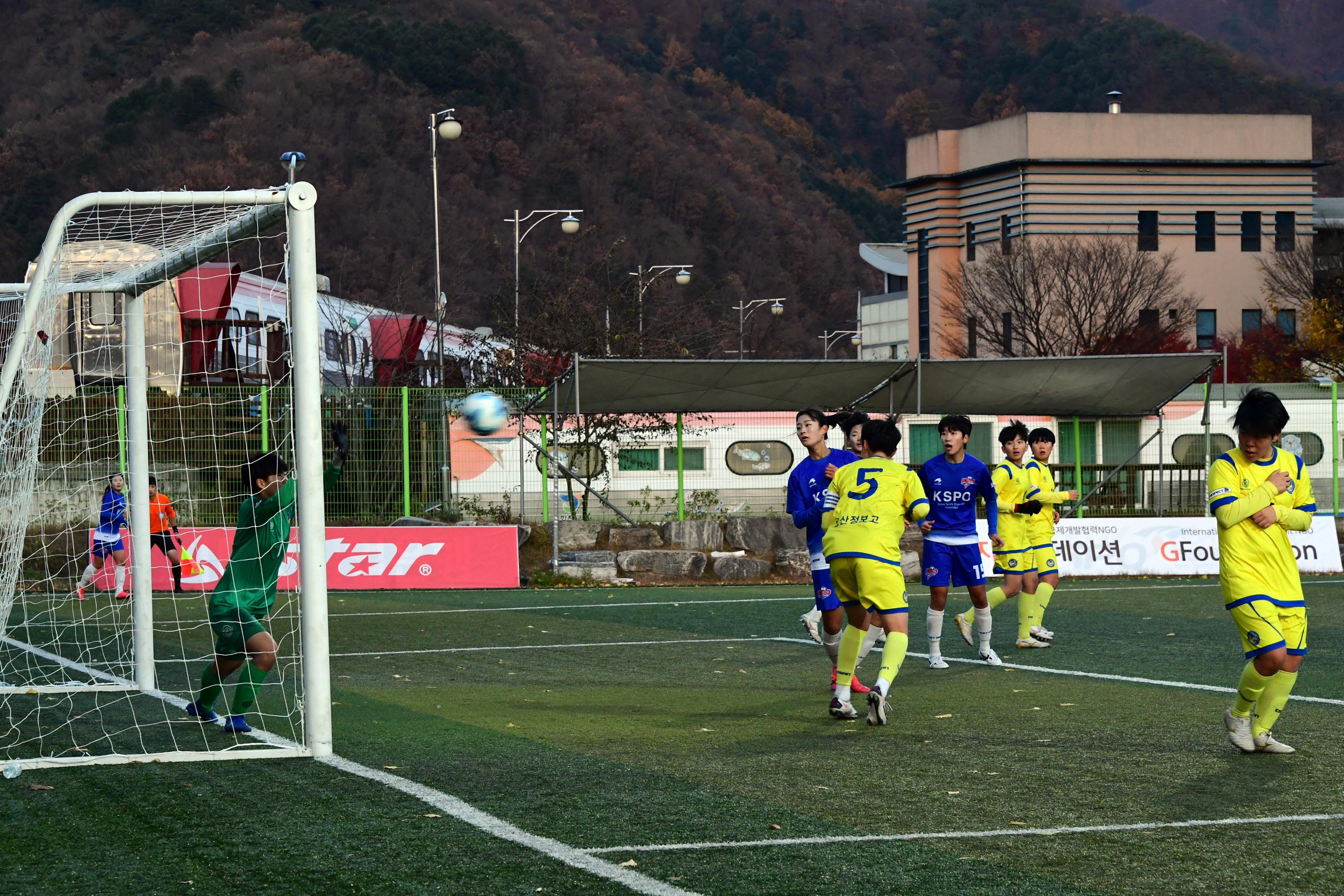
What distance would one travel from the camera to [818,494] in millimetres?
9688

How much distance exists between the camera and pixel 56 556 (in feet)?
→ 64.7

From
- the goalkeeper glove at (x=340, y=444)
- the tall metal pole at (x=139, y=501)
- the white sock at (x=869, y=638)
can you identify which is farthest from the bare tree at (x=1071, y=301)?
the tall metal pole at (x=139, y=501)

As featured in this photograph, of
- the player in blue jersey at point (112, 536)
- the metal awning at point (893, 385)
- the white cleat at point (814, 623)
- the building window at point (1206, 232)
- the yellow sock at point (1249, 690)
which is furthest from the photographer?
the building window at point (1206, 232)

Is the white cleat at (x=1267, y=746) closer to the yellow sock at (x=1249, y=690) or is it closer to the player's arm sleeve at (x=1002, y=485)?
the yellow sock at (x=1249, y=690)

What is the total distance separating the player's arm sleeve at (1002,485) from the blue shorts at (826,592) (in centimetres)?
330

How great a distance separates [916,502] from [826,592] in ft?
4.10

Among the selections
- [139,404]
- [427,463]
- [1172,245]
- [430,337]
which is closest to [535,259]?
[1172,245]

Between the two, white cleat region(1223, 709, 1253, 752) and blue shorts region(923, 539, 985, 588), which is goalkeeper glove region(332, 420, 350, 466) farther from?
white cleat region(1223, 709, 1253, 752)

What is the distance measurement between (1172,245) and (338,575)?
153 ft

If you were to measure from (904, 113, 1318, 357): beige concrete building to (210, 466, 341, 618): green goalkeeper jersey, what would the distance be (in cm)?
5131

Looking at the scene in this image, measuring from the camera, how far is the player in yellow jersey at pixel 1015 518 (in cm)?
1290

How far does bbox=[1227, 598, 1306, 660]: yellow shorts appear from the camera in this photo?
7.41m

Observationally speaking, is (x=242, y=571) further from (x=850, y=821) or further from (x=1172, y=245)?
(x=1172, y=245)

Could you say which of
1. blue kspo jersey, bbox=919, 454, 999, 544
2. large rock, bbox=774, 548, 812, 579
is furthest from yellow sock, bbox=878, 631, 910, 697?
large rock, bbox=774, 548, 812, 579
